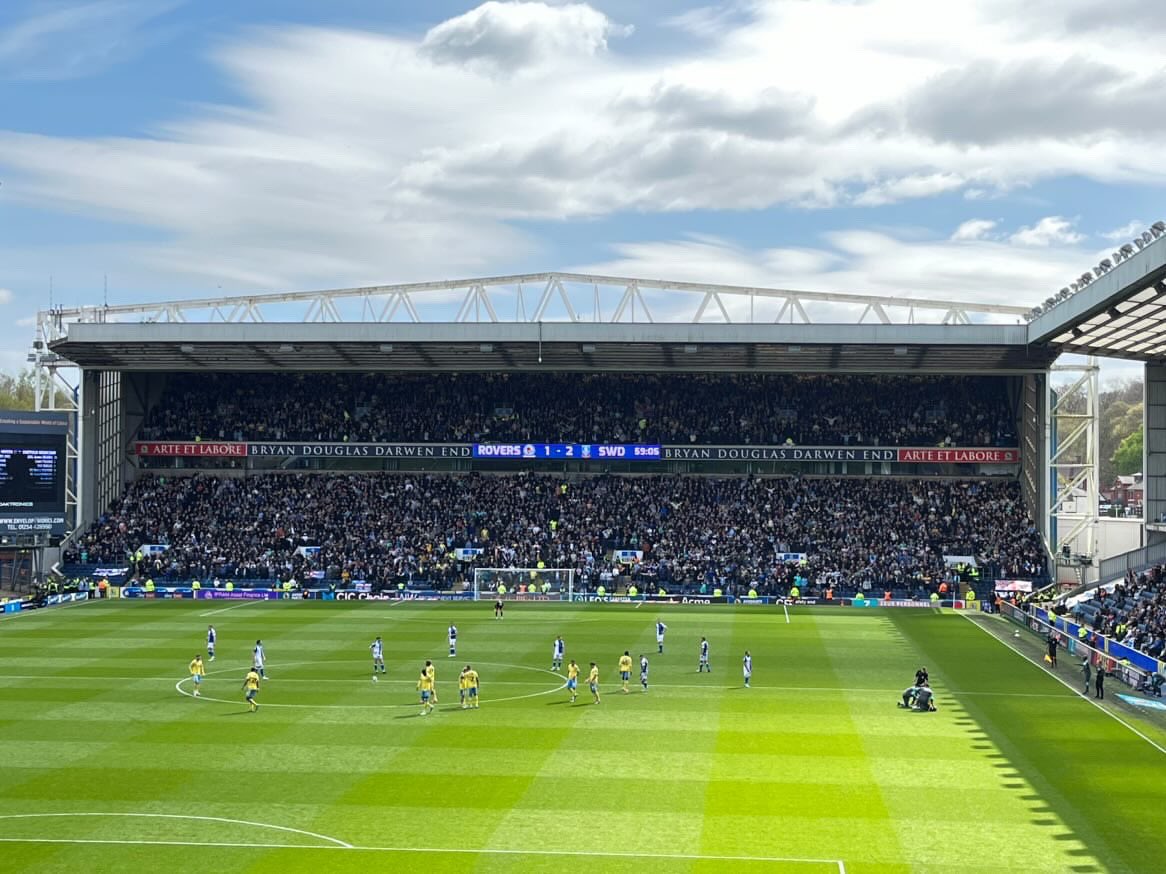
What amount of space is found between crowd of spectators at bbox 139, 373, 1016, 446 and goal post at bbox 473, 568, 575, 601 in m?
13.6

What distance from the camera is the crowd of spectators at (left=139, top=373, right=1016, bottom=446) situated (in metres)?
82.9

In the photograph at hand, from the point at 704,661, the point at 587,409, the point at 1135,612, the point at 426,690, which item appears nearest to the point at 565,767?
the point at 426,690

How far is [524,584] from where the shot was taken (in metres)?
72.2

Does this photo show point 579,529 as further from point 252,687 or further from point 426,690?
point 252,687

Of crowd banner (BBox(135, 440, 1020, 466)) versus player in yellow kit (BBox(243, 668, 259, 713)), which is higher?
crowd banner (BBox(135, 440, 1020, 466))

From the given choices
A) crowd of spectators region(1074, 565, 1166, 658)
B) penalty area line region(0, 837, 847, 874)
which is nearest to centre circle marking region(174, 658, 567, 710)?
penalty area line region(0, 837, 847, 874)

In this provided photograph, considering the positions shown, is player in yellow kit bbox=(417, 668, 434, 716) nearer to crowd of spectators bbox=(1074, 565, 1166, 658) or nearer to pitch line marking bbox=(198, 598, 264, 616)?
crowd of spectators bbox=(1074, 565, 1166, 658)

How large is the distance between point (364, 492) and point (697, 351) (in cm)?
2338

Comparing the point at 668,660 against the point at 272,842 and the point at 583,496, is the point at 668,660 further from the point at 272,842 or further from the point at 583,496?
the point at 583,496

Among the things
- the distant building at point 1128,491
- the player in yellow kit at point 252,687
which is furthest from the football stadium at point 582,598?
the distant building at point 1128,491

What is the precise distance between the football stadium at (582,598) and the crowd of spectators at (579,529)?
0.28 meters

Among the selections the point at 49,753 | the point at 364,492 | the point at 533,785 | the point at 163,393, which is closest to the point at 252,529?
the point at 364,492

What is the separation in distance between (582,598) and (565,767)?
133 feet

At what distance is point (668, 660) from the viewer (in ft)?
158
